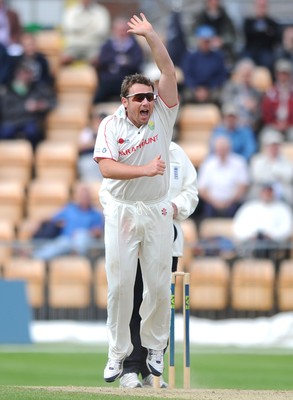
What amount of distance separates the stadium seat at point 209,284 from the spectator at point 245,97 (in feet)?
10.2

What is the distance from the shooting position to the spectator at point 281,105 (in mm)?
21328

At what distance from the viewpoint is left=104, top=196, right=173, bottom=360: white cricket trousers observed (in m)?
10.6

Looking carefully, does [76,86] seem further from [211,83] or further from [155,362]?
[155,362]

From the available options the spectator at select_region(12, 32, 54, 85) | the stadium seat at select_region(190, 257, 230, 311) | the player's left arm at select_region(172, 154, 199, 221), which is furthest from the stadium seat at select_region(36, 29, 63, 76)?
the player's left arm at select_region(172, 154, 199, 221)

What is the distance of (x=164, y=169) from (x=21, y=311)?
812cm

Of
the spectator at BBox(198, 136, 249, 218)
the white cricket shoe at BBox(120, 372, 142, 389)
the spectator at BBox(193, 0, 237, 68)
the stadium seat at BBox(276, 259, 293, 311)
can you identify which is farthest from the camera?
the spectator at BBox(193, 0, 237, 68)

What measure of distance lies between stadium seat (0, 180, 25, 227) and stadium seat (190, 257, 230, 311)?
3028 mm

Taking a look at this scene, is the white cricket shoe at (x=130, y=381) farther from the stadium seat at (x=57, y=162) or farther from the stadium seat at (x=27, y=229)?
the stadium seat at (x=57, y=162)

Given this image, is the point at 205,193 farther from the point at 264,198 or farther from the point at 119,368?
the point at 119,368

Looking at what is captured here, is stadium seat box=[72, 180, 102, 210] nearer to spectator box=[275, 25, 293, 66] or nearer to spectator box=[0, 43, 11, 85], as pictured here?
spectator box=[0, 43, 11, 85]

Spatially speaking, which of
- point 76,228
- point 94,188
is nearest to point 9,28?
point 94,188

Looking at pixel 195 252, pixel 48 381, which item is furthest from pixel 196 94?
pixel 48 381

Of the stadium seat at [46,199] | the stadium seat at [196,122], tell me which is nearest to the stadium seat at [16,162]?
the stadium seat at [46,199]

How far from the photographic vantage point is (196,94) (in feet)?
72.4
